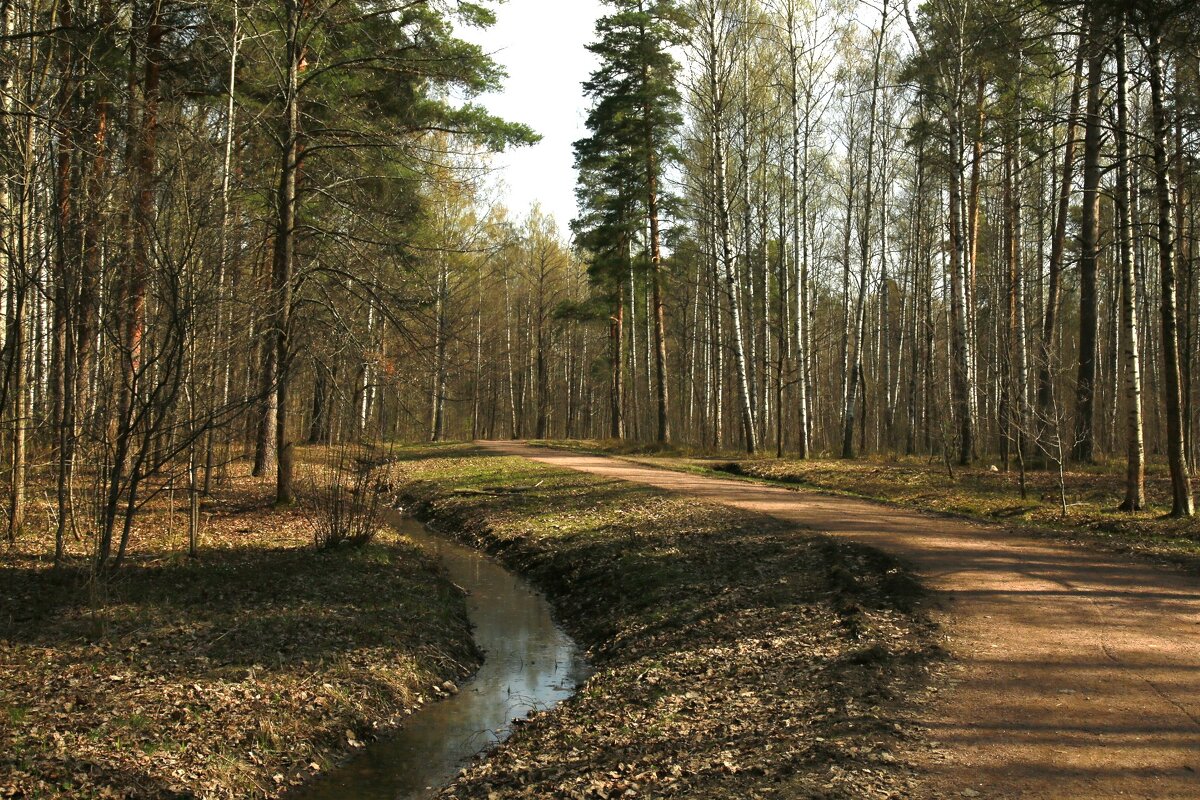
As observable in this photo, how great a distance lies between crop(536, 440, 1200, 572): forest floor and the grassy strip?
3316 mm

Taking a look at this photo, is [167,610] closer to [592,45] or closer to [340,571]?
[340,571]

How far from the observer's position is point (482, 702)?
24.1ft

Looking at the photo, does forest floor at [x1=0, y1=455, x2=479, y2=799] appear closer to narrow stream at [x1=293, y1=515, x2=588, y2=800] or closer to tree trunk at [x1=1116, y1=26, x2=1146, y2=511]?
narrow stream at [x1=293, y1=515, x2=588, y2=800]

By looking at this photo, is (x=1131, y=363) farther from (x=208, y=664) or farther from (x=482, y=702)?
(x=208, y=664)

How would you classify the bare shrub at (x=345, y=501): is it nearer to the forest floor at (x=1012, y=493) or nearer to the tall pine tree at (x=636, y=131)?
the forest floor at (x=1012, y=493)

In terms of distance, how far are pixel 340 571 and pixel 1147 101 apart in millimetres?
24131

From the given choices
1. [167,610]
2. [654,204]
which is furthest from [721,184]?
[167,610]

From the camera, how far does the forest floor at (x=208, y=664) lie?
5090 millimetres

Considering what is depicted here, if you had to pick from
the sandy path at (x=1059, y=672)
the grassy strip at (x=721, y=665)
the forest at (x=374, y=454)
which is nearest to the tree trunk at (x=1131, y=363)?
the forest at (x=374, y=454)

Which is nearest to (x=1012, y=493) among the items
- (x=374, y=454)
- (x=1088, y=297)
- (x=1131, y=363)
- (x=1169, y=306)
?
(x=1131, y=363)

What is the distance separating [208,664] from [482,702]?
2.28 metres

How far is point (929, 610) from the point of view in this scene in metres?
7.43

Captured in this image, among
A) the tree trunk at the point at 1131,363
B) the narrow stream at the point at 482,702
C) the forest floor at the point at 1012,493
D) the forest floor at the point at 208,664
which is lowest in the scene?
the narrow stream at the point at 482,702

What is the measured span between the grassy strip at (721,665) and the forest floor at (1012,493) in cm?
332
